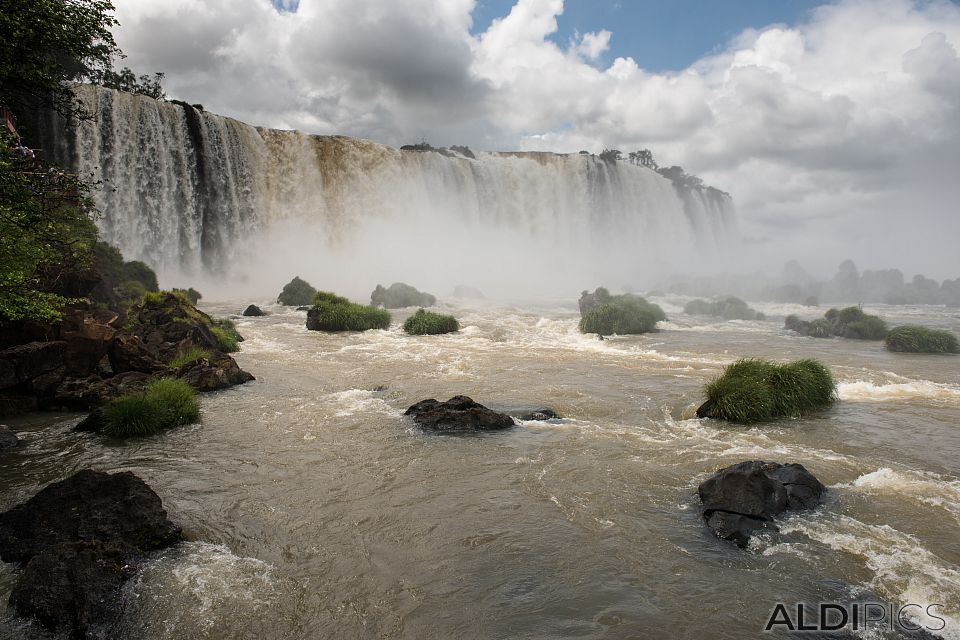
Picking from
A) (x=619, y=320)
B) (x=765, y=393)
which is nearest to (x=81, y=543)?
(x=765, y=393)

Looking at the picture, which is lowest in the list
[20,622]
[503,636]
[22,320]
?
[503,636]

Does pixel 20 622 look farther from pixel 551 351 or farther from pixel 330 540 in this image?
pixel 551 351

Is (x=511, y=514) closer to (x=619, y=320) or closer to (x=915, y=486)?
(x=915, y=486)

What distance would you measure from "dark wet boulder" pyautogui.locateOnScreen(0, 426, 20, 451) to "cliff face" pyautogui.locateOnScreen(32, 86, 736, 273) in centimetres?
1092

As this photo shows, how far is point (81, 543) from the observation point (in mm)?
4656

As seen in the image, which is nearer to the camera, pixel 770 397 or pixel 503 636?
pixel 503 636

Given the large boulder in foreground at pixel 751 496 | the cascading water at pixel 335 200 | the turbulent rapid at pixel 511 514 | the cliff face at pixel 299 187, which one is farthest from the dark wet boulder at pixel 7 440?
the cascading water at pixel 335 200

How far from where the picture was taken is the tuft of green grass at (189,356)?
1304 cm

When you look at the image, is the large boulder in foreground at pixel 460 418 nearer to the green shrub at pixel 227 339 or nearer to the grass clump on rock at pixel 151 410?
the grass clump on rock at pixel 151 410

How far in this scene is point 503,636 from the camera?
4.26 m

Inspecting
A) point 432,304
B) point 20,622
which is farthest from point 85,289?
point 432,304

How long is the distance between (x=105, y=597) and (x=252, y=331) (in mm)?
20841

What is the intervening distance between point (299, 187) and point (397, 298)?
21.3 m

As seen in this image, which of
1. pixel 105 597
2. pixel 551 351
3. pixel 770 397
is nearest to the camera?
pixel 105 597
